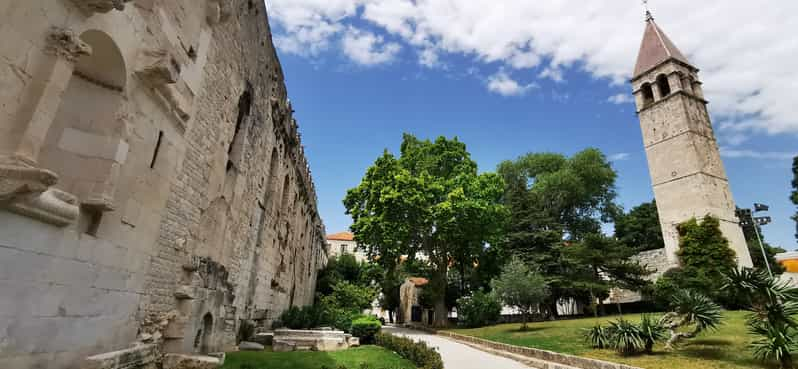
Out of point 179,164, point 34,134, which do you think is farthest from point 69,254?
point 179,164

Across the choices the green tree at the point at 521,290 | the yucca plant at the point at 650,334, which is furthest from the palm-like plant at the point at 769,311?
the green tree at the point at 521,290

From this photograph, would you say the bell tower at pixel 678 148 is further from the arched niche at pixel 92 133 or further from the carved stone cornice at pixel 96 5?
the carved stone cornice at pixel 96 5

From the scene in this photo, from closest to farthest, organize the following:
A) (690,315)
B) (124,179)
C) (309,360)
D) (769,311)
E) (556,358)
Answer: (124,179)
(769,311)
(309,360)
(690,315)
(556,358)

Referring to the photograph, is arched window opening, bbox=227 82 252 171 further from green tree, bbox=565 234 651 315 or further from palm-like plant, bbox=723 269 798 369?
green tree, bbox=565 234 651 315

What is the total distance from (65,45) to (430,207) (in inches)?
729

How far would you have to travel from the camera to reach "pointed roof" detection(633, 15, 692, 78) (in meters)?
32.3

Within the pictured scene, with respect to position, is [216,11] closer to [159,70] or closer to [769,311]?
[159,70]

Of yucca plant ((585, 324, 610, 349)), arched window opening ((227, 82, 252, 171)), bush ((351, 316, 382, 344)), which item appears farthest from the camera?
bush ((351, 316, 382, 344))


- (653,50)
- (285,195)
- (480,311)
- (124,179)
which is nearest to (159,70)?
(124,179)

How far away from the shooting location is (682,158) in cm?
2867

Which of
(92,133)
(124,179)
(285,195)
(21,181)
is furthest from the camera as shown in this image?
(285,195)

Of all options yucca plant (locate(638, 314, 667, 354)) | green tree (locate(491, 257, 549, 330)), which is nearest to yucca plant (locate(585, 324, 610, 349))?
yucca plant (locate(638, 314, 667, 354))

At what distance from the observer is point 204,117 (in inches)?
334

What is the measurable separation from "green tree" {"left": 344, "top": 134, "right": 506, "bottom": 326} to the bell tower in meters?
15.6
